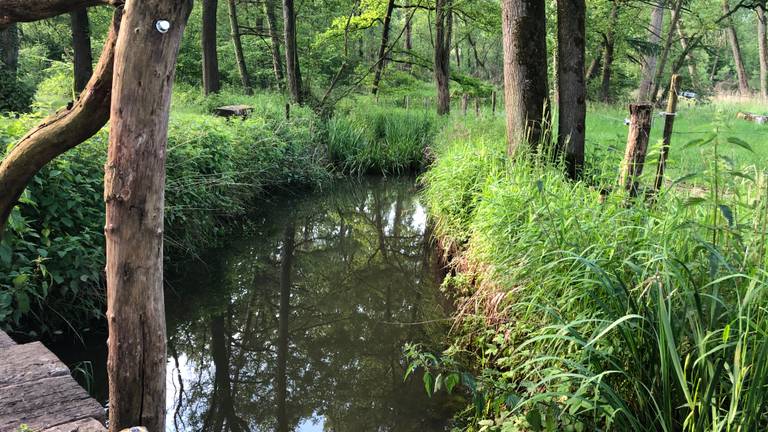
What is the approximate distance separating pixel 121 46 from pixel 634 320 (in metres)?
2.58

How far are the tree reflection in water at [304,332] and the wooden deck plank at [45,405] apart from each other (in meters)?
1.23

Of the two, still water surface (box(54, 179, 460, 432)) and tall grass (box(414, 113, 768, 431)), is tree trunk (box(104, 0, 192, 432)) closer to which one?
tall grass (box(414, 113, 768, 431))

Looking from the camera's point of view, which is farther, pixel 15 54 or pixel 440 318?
pixel 15 54

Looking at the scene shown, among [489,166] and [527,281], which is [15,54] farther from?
[527,281]

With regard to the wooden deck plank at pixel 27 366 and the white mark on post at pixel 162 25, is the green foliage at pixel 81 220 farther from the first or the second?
the white mark on post at pixel 162 25

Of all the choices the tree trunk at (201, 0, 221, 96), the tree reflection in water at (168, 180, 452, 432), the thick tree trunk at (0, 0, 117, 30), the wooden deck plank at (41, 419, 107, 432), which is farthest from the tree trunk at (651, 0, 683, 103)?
the wooden deck plank at (41, 419, 107, 432)

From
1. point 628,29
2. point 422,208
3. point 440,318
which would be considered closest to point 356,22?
point 422,208

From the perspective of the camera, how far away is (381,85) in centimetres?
1767

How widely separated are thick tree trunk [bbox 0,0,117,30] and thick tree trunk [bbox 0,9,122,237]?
0.70 feet

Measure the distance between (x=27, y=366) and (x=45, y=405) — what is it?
0.45m

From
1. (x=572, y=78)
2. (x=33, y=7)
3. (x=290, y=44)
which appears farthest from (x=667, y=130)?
(x=290, y=44)

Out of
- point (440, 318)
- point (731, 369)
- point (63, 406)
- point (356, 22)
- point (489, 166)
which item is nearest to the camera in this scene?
point (731, 369)

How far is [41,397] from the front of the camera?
8.25 feet

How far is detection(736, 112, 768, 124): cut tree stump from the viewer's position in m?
13.4
